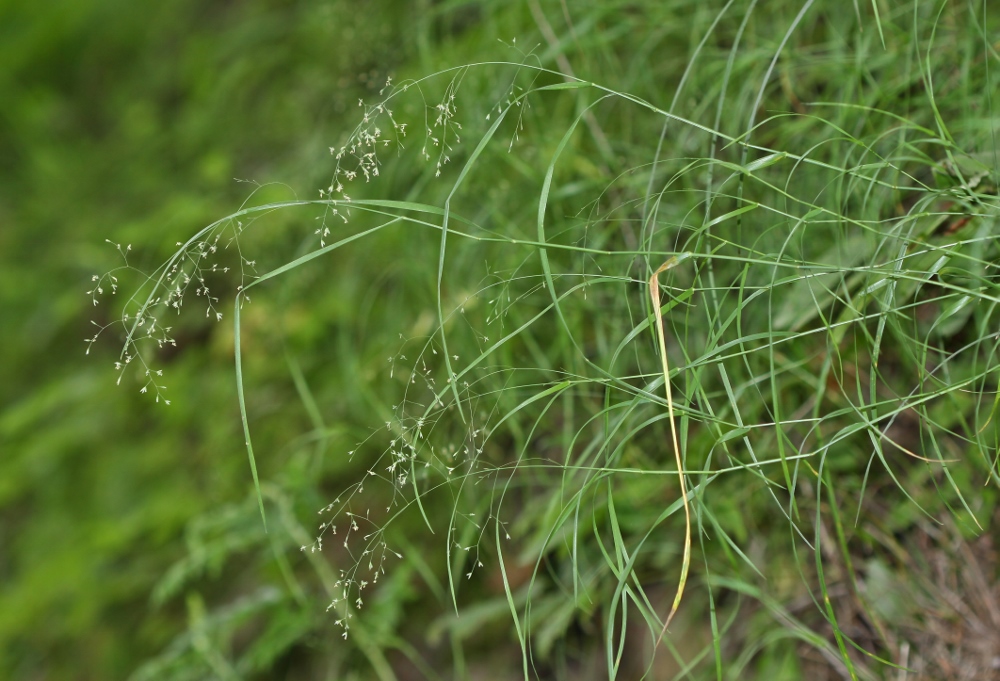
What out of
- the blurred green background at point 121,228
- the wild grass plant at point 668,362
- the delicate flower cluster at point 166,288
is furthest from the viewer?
the blurred green background at point 121,228

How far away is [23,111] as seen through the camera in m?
3.05

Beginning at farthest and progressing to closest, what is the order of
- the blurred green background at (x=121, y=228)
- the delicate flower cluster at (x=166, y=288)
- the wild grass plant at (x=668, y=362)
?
the blurred green background at (x=121, y=228) < the wild grass plant at (x=668, y=362) < the delicate flower cluster at (x=166, y=288)

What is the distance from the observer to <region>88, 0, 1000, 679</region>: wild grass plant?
2.90 ft

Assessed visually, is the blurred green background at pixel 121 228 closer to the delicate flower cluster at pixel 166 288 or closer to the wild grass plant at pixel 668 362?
the wild grass plant at pixel 668 362

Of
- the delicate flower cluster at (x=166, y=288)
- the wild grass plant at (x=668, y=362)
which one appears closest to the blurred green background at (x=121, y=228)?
the wild grass plant at (x=668, y=362)

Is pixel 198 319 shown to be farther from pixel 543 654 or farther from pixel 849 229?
pixel 849 229

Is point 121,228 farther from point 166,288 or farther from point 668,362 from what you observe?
point 668,362

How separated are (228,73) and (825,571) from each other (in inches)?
89.7

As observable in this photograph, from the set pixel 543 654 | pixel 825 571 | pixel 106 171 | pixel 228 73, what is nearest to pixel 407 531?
pixel 543 654

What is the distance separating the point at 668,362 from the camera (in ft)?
3.29

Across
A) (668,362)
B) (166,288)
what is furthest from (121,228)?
(668,362)

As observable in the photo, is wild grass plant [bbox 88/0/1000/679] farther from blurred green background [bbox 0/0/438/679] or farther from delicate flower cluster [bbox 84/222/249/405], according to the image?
blurred green background [bbox 0/0/438/679]

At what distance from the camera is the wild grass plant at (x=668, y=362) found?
885mm

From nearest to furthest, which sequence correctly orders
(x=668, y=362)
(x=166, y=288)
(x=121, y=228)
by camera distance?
(x=166, y=288), (x=668, y=362), (x=121, y=228)
